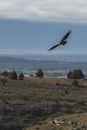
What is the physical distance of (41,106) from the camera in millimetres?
105000

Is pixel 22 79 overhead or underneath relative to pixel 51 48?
underneath

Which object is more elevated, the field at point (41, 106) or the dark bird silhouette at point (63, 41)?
the dark bird silhouette at point (63, 41)

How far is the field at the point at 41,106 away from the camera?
96438mm

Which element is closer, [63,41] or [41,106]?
[63,41]

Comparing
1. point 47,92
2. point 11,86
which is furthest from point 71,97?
point 11,86

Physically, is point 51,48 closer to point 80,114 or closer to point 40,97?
point 80,114

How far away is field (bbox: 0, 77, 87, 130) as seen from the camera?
316ft

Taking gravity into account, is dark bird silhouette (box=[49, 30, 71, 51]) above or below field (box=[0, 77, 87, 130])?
above

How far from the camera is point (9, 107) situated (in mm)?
102375

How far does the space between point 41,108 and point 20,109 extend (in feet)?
11.3

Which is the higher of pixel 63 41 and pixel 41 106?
pixel 63 41

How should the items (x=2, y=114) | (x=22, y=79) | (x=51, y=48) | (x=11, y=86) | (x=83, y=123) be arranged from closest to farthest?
(x=51, y=48) → (x=83, y=123) → (x=2, y=114) → (x=11, y=86) → (x=22, y=79)

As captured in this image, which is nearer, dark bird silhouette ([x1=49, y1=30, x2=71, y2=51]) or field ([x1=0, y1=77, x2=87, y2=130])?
dark bird silhouette ([x1=49, y1=30, x2=71, y2=51])

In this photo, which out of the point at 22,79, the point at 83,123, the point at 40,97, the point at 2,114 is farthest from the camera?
the point at 22,79
